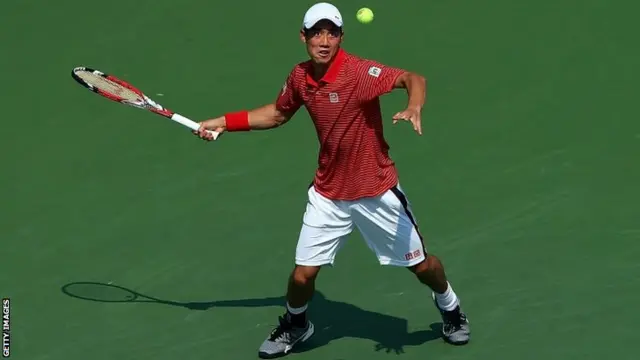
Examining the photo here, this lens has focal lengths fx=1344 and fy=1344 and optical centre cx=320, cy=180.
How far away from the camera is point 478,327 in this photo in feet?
29.7

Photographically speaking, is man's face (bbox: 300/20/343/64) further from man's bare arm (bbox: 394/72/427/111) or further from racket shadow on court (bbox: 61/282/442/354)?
racket shadow on court (bbox: 61/282/442/354)

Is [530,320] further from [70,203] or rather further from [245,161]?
[70,203]

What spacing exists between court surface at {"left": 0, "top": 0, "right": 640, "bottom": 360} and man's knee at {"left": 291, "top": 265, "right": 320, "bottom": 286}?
1.92 feet

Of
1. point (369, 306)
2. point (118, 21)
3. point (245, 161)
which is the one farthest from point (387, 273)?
point (118, 21)

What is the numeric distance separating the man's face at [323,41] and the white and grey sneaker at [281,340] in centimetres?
187

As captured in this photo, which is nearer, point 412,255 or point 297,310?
point 412,255

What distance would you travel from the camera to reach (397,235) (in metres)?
8.55

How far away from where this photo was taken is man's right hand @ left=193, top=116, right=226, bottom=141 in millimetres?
8750

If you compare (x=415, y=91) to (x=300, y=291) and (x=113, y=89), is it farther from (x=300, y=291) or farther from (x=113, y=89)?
(x=113, y=89)

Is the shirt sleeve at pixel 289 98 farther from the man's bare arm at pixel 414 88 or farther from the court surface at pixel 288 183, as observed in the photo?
the court surface at pixel 288 183

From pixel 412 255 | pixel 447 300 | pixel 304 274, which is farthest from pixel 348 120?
pixel 447 300

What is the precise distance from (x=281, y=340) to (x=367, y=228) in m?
1.01

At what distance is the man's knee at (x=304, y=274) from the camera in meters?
8.69

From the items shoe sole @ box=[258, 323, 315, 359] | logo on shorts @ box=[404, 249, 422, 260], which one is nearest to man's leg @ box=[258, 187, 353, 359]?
shoe sole @ box=[258, 323, 315, 359]
